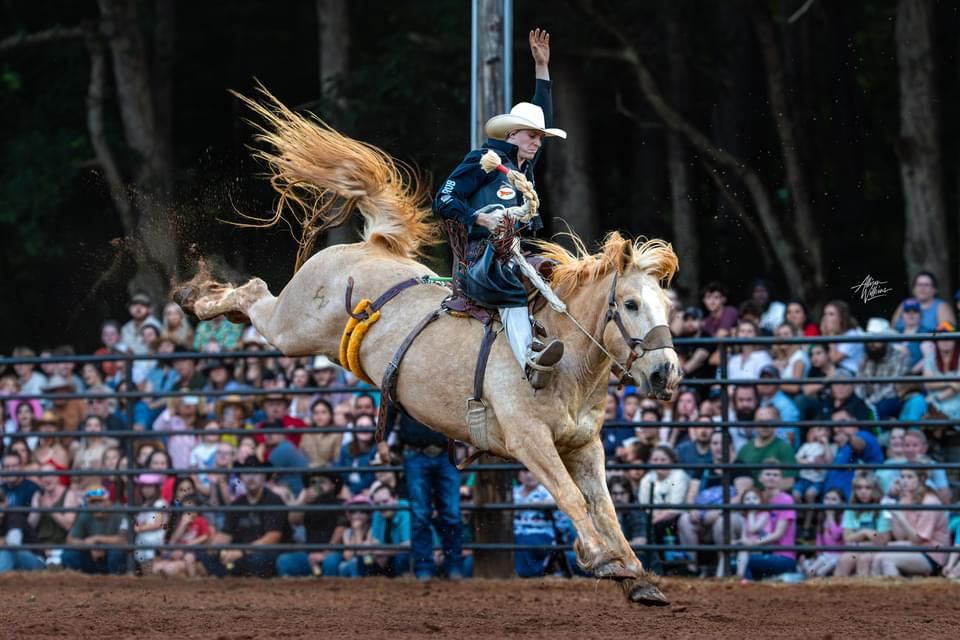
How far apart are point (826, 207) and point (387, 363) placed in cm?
883

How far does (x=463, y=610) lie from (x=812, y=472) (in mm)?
2823

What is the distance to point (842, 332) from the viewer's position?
10000 millimetres

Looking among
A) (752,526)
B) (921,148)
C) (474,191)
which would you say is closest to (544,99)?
(474,191)

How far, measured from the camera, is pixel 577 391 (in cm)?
740

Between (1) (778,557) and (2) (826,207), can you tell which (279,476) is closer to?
(1) (778,557)

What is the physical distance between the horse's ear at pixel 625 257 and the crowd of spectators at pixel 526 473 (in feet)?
8.11

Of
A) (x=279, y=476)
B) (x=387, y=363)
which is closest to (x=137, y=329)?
(x=279, y=476)

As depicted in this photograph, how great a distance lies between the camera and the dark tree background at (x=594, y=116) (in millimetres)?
15055

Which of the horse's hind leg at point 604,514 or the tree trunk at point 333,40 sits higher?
the tree trunk at point 333,40

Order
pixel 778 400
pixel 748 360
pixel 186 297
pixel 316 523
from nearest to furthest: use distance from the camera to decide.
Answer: pixel 186 297
pixel 778 400
pixel 748 360
pixel 316 523

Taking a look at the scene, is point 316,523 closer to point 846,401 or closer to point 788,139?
point 846,401

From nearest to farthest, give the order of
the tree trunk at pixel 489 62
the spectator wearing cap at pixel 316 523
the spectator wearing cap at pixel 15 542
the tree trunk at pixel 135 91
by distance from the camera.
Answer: the tree trunk at pixel 489 62
the spectator wearing cap at pixel 316 523
the spectator wearing cap at pixel 15 542
the tree trunk at pixel 135 91

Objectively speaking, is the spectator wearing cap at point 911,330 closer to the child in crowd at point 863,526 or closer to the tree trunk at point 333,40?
the child in crowd at point 863,526

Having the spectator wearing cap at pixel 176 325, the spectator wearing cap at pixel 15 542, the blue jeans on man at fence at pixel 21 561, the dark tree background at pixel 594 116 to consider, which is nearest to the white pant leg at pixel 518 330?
the spectator wearing cap at pixel 15 542
